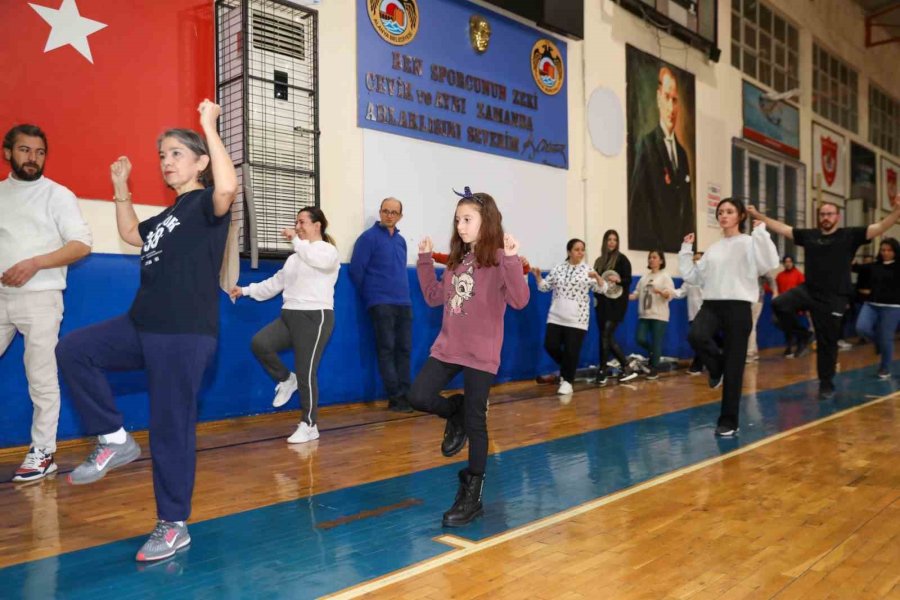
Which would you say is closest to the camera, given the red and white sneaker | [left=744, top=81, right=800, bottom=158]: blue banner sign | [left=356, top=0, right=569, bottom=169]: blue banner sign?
the red and white sneaker

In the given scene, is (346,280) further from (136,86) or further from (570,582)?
(570,582)

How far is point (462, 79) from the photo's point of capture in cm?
726

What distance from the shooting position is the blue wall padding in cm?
432

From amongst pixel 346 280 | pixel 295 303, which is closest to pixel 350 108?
pixel 346 280

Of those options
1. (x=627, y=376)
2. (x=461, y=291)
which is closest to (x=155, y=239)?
(x=461, y=291)

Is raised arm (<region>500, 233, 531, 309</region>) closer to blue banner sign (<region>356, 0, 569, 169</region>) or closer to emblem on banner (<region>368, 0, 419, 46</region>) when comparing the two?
blue banner sign (<region>356, 0, 569, 169</region>)

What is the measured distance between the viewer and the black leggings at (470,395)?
302cm

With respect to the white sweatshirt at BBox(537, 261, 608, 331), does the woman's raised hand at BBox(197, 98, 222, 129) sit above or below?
above

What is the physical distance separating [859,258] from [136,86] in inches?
614

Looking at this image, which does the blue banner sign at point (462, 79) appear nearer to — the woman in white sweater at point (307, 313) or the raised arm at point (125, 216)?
the woman in white sweater at point (307, 313)

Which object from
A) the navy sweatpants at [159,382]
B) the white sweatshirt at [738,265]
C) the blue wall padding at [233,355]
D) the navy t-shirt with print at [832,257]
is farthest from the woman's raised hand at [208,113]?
the navy t-shirt with print at [832,257]

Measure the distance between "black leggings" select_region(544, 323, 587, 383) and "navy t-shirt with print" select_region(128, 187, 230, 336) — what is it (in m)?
4.67

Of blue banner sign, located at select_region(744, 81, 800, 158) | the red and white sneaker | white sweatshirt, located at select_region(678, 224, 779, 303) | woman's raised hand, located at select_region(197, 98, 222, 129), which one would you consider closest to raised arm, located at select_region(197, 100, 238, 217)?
woman's raised hand, located at select_region(197, 98, 222, 129)

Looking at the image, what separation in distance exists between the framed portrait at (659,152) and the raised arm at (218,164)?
779cm
